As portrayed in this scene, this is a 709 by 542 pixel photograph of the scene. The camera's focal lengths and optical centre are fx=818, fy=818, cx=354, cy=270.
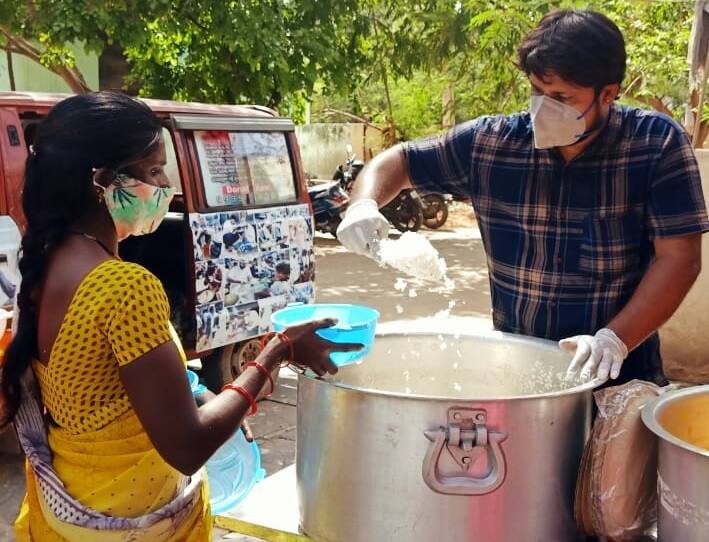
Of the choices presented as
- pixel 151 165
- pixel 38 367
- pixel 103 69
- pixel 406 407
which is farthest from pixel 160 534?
pixel 103 69

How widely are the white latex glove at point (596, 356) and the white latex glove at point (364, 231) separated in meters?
0.52

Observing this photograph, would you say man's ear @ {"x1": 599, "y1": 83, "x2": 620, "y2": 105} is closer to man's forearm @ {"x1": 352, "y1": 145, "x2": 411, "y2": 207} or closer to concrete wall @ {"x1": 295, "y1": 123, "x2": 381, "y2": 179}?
man's forearm @ {"x1": 352, "y1": 145, "x2": 411, "y2": 207}

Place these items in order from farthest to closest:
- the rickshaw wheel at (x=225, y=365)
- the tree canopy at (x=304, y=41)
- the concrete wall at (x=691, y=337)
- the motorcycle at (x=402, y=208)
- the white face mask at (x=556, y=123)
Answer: the motorcycle at (x=402, y=208)
the tree canopy at (x=304, y=41)
the concrete wall at (x=691, y=337)
the rickshaw wheel at (x=225, y=365)
the white face mask at (x=556, y=123)

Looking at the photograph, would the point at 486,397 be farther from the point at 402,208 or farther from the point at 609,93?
the point at 402,208

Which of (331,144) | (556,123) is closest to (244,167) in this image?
(556,123)

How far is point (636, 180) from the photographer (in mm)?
1775

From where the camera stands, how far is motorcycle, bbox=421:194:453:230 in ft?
44.7

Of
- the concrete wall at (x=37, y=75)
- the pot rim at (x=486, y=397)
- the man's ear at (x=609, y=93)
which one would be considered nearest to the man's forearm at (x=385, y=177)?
the pot rim at (x=486, y=397)

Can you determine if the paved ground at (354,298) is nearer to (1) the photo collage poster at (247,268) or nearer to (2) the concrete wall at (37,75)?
(1) the photo collage poster at (247,268)

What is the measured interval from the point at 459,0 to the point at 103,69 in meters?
3.85

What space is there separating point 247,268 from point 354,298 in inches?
145

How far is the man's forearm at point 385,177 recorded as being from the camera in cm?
208

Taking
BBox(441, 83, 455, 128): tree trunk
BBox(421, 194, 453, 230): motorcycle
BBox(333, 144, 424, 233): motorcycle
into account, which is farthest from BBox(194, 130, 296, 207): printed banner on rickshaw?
BBox(441, 83, 455, 128): tree trunk

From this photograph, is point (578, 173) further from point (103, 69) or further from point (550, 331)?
point (103, 69)
